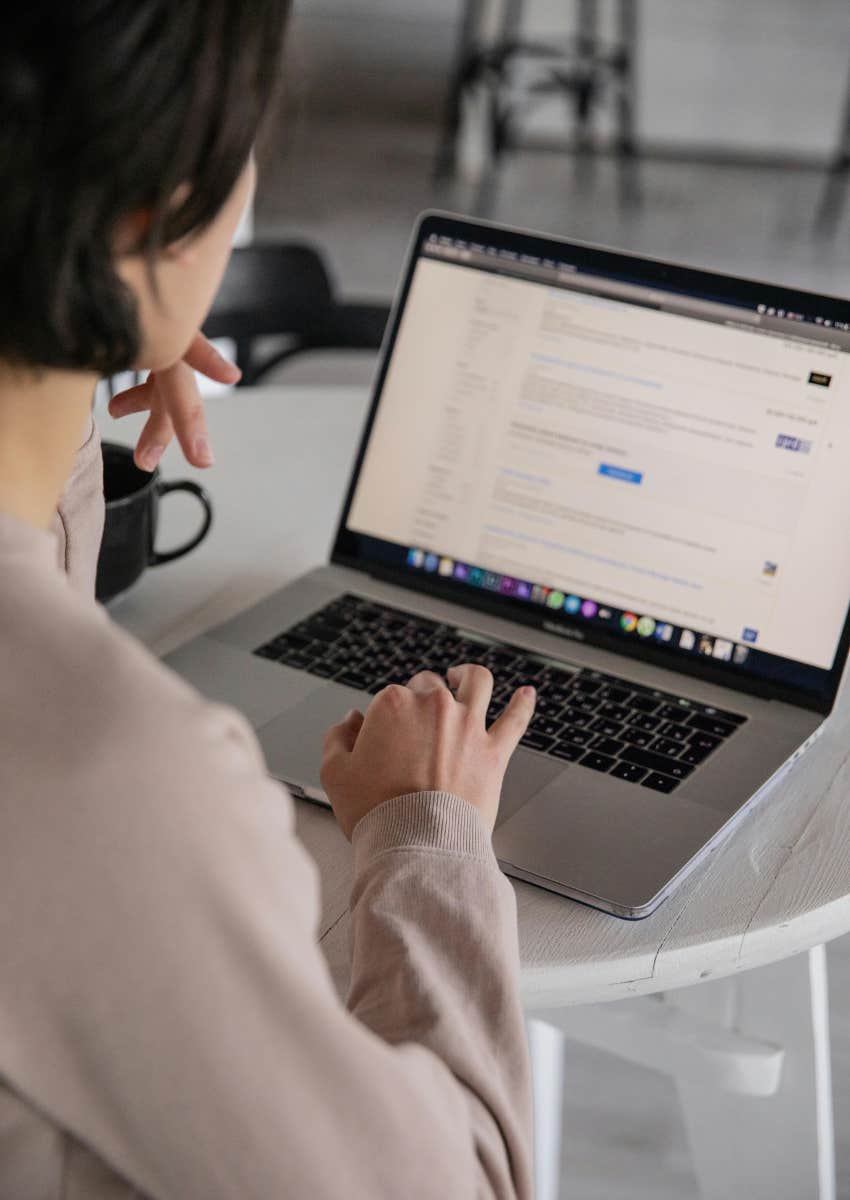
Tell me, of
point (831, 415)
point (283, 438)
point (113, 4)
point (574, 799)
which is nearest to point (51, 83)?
point (113, 4)

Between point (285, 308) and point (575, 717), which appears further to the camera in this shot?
point (285, 308)

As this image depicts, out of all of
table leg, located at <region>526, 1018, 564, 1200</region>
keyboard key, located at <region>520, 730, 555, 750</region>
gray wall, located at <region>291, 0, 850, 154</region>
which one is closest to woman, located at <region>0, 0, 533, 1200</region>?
keyboard key, located at <region>520, 730, 555, 750</region>

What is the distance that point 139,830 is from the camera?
1.61 ft

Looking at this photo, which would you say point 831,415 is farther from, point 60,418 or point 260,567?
point 60,418


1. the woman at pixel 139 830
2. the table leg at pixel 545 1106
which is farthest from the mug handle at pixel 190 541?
the table leg at pixel 545 1106

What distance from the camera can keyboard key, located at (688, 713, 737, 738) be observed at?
1.00m

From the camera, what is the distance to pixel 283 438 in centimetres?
150

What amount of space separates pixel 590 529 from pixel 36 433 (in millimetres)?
576

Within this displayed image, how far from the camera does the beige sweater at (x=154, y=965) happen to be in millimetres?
494

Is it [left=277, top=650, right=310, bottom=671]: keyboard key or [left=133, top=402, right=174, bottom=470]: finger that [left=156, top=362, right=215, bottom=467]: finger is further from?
[left=277, top=650, right=310, bottom=671]: keyboard key

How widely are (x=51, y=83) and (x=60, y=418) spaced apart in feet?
0.59

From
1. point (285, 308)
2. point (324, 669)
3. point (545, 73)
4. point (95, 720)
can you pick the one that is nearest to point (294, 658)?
point (324, 669)

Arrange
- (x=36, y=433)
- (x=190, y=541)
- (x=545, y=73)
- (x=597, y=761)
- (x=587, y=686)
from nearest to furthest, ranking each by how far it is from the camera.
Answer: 1. (x=36, y=433)
2. (x=597, y=761)
3. (x=587, y=686)
4. (x=190, y=541)
5. (x=545, y=73)

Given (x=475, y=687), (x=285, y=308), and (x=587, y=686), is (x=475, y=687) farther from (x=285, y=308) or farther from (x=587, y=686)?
(x=285, y=308)
